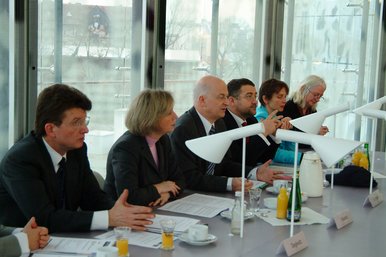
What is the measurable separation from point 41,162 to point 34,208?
187 millimetres

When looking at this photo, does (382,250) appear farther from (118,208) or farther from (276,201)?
(118,208)

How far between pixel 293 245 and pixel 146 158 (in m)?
1.04

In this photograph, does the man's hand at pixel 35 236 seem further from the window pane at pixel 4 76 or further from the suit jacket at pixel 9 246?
the window pane at pixel 4 76

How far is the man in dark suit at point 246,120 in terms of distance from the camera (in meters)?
3.93

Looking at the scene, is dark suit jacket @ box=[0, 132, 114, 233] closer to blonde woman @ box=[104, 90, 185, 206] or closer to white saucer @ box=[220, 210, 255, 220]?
blonde woman @ box=[104, 90, 185, 206]

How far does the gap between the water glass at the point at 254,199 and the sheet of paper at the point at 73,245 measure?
0.79 metres

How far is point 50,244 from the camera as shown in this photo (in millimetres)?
2010

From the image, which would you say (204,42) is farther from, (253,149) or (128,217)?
(128,217)

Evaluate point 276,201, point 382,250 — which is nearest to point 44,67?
point 276,201

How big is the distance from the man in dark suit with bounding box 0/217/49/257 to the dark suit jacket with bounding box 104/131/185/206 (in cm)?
72

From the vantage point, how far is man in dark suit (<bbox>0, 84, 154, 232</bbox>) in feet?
7.22

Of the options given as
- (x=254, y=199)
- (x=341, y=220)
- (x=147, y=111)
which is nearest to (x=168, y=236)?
(x=254, y=199)

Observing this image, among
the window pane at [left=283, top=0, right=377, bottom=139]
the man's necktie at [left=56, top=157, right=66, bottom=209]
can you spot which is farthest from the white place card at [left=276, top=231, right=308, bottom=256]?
the window pane at [left=283, top=0, right=377, bottom=139]

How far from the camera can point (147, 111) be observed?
112 inches
